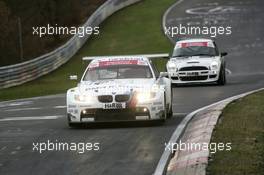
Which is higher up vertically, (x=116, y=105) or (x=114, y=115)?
(x=116, y=105)

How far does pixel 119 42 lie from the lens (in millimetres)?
49406

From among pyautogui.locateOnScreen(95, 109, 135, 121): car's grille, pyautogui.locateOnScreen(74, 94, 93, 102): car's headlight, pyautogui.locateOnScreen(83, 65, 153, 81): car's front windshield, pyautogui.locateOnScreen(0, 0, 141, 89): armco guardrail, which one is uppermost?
pyautogui.locateOnScreen(83, 65, 153, 81): car's front windshield

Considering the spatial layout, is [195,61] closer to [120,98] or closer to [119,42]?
[120,98]

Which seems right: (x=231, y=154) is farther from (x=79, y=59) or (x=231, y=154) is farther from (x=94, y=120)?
(x=79, y=59)

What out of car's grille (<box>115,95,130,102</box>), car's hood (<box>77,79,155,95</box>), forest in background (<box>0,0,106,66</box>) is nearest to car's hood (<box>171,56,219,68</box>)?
car's hood (<box>77,79,155,95</box>)

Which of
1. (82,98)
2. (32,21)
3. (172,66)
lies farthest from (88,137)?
(32,21)

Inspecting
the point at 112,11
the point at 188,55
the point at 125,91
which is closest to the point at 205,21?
the point at 112,11

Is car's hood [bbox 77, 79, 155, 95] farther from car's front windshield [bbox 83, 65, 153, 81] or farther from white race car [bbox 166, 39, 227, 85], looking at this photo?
white race car [bbox 166, 39, 227, 85]

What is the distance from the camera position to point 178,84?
88.0 ft

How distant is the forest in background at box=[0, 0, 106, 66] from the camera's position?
47688 millimetres

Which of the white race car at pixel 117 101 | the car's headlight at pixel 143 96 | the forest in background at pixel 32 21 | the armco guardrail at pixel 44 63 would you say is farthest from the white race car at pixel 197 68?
the forest in background at pixel 32 21

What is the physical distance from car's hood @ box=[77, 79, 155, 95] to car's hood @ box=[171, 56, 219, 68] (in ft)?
34.8

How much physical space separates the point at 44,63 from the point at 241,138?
2770 centimetres

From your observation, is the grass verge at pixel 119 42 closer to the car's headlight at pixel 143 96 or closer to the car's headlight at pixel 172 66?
the car's headlight at pixel 172 66
